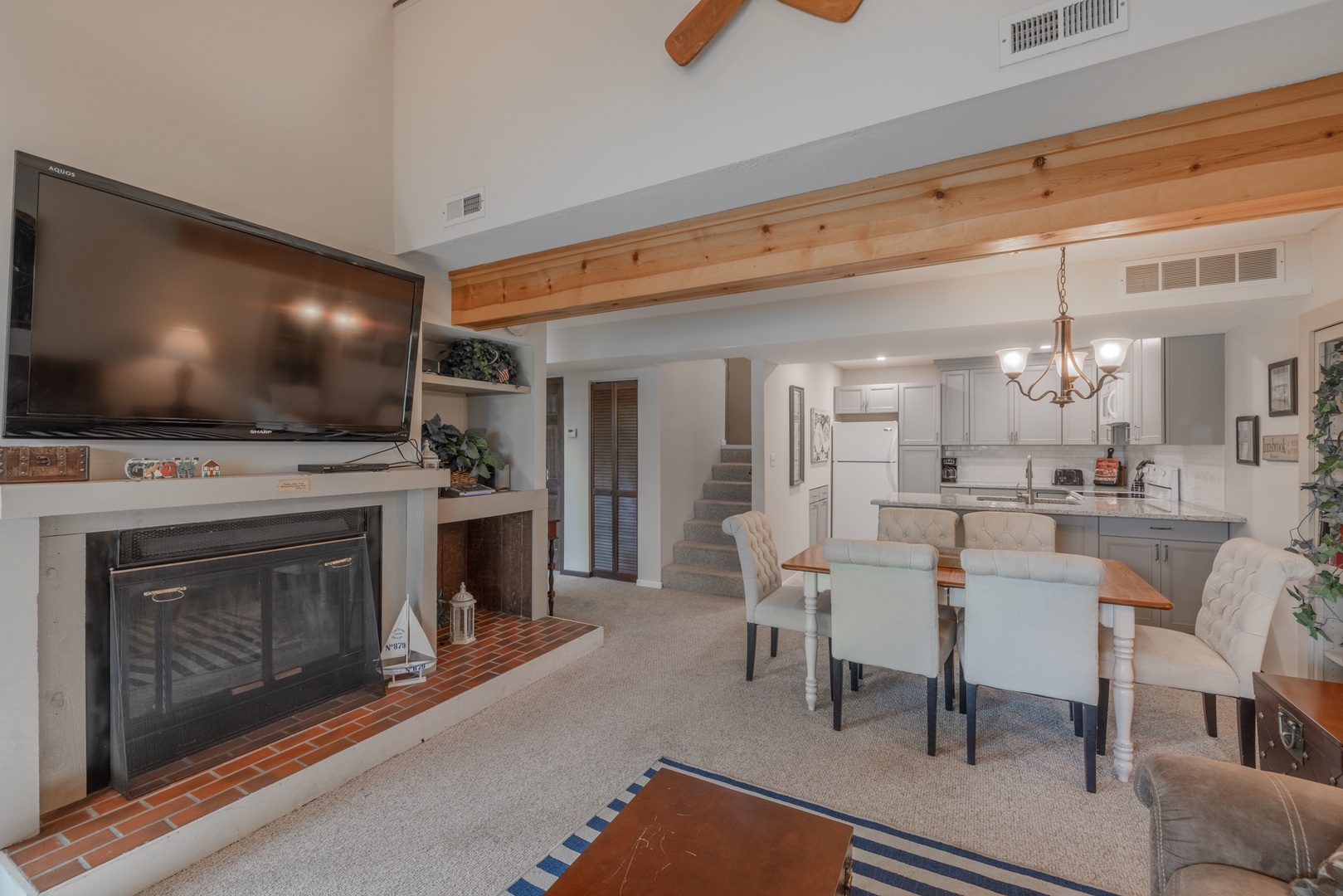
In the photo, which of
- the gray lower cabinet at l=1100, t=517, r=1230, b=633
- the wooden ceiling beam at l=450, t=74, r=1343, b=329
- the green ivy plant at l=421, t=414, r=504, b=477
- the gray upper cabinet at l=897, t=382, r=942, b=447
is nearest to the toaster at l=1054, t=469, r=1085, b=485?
the gray upper cabinet at l=897, t=382, r=942, b=447

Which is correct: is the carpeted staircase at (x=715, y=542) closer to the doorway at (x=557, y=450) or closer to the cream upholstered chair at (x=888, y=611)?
the doorway at (x=557, y=450)

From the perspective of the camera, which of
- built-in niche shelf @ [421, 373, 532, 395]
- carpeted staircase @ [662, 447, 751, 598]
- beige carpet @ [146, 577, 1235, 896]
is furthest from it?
carpeted staircase @ [662, 447, 751, 598]

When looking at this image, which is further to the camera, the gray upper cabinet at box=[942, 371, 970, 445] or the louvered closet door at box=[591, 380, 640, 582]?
the gray upper cabinet at box=[942, 371, 970, 445]

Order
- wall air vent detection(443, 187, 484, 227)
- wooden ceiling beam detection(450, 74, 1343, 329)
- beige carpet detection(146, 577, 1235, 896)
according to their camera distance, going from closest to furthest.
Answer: wooden ceiling beam detection(450, 74, 1343, 329) → beige carpet detection(146, 577, 1235, 896) → wall air vent detection(443, 187, 484, 227)

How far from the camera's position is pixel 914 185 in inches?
83.9

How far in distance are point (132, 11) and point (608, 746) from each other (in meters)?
3.40

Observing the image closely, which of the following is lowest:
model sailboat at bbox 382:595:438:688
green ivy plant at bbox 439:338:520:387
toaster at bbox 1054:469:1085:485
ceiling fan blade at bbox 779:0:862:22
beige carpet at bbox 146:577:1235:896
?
beige carpet at bbox 146:577:1235:896

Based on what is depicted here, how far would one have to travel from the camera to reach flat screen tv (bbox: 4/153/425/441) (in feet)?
5.94

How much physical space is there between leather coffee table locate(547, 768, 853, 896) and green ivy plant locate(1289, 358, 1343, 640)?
7.42ft

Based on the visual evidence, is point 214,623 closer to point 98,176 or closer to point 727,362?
point 98,176

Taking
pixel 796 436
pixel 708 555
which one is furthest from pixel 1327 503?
pixel 708 555

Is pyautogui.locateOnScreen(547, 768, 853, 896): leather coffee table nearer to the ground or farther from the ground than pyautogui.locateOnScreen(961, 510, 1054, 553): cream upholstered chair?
nearer to the ground

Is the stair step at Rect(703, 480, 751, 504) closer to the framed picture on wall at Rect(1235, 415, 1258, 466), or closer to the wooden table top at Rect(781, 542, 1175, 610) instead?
the wooden table top at Rect(781, 542, 1175, 610)

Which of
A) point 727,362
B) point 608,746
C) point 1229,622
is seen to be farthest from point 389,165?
point 727,362
